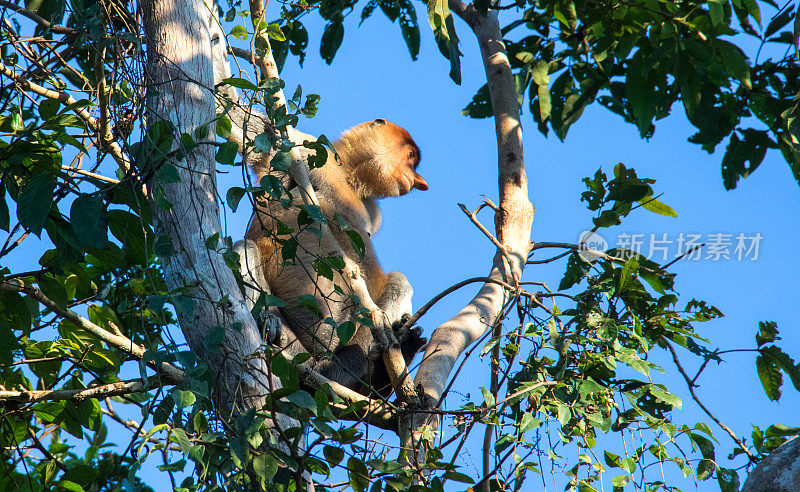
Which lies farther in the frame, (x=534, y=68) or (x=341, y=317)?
(x=534, y=68)

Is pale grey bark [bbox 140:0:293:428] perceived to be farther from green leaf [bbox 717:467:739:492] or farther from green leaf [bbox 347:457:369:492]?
green leaf [bbox 717:467:739:492]

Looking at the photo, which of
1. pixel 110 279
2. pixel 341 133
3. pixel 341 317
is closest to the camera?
pixel 110 279

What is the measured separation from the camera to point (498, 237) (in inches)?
133

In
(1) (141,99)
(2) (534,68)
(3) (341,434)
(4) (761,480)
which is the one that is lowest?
(4) (761,480)

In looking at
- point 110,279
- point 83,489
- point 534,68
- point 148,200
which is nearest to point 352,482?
point 83,489

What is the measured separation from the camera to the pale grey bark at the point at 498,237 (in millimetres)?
2799

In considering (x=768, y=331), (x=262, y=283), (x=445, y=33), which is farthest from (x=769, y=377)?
(x=262, y=283)

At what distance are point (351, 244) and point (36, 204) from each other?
151cm

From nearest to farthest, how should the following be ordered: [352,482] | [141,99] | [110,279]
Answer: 1. [352,482]
2. [141,99]
3. [110,279]

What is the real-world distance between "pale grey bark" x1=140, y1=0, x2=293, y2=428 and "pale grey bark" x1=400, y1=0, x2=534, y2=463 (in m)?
0.63

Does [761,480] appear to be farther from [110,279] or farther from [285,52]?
[285,52]

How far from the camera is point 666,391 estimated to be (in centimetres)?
269

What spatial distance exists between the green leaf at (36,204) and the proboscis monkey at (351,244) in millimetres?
979

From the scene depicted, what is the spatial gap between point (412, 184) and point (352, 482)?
298cm
